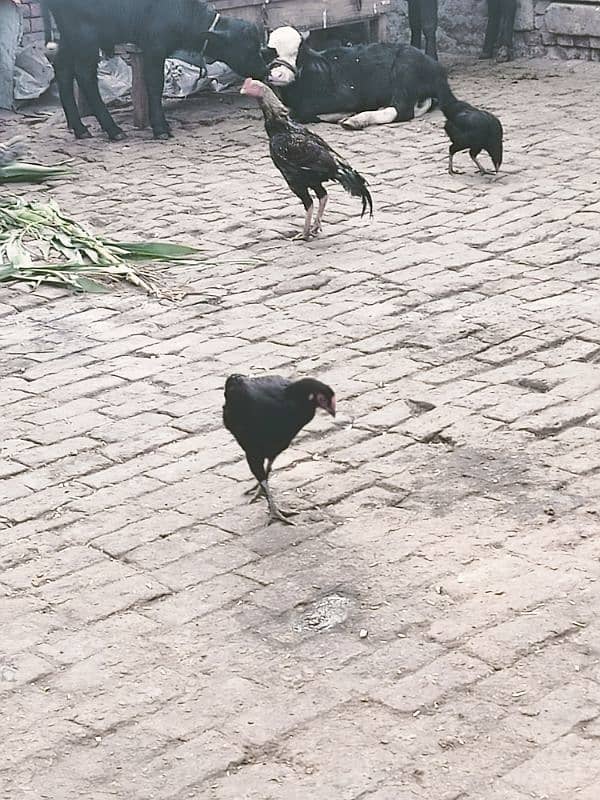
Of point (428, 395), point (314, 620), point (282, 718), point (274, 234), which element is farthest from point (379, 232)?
point (282, 718)

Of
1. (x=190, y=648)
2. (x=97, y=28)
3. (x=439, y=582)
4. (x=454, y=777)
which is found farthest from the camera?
(x=97, y=28)

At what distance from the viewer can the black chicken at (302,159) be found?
8328 mm

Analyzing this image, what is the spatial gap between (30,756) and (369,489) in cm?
195

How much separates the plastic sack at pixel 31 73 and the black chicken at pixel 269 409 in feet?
29.9

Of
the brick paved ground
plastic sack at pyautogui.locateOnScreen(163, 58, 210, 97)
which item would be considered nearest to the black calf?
plastic sack at pyautogui.locateOnScreen(163, 58, 210, 97)

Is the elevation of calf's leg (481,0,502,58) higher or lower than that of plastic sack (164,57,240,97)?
higher

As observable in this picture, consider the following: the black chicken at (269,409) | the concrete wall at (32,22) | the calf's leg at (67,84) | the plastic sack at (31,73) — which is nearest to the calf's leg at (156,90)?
the calf's leg at (67,84)

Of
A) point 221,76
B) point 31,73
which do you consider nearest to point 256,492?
point 31,73

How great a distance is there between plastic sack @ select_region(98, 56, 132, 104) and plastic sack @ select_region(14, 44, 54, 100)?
0.54m

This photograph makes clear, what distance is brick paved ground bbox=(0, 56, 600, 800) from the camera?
371cm

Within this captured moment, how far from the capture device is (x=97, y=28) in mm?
11375

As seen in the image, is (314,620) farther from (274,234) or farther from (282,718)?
(274,234)

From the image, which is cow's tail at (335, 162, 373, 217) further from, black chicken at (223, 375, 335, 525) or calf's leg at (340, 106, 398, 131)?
black chicken at (223, 375, 335, 525)

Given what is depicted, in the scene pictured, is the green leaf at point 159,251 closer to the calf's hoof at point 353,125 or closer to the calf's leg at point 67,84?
the calf's leg at point 67,84
